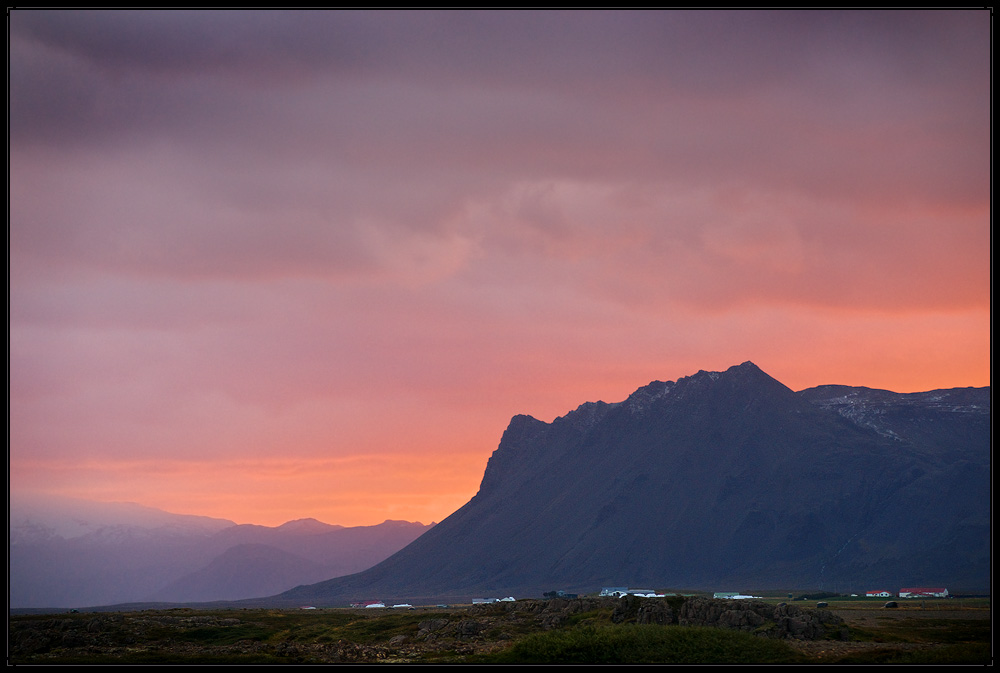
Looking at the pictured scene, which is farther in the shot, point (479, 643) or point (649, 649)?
point (479, 643)

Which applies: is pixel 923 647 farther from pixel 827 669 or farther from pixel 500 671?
pixel 500 671

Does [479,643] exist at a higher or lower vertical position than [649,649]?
lower

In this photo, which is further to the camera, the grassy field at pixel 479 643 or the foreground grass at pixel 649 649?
the grassy field at pixel 479 643

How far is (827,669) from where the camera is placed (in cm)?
7731

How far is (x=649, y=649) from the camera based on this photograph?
8625 cm

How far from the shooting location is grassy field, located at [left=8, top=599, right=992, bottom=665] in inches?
3356

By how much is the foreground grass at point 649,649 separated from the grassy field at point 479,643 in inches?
3.6

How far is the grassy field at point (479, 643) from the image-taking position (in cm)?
8525

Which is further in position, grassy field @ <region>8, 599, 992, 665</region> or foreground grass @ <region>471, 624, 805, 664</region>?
grassy field @ <region>8, 599, 992, 665</region>

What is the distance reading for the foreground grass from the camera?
275ft

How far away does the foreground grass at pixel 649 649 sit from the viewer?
83.9 metres

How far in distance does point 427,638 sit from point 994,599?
6199cm

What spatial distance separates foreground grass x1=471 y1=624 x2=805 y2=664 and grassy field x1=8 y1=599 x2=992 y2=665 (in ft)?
0.30

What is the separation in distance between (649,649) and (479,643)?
23.2 metres
